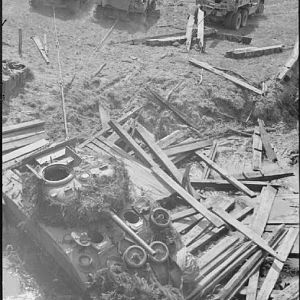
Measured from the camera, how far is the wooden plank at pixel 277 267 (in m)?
9.60

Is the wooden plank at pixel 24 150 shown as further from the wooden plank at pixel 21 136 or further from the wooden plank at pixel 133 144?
the wooden plank at pixel 133 144

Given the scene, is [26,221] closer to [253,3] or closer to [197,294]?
[197,294]

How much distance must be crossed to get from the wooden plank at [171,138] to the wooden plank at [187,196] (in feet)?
5.21

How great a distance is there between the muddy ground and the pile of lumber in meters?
0.64

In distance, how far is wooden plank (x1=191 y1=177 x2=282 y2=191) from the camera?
42.3ft

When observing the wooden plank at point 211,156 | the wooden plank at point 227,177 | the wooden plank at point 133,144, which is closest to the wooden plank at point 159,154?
the wooden plank at point 133,144

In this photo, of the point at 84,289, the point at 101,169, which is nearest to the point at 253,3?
the point at 101,169

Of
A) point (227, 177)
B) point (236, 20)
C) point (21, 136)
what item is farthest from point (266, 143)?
point (236, 20)

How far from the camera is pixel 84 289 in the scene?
29.3ft

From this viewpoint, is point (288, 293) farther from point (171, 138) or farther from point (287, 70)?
point (287, 70)

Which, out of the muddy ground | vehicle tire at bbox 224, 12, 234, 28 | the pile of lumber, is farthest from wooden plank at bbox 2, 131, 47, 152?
vehicle tire at bbox 224, 12, 234, 28

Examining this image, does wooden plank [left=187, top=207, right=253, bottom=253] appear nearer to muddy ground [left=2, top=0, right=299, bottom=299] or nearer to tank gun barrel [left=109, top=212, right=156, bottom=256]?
tank gun barrel [left=109, top=212, right=156, bottom=256]

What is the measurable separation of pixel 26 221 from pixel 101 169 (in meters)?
1.99

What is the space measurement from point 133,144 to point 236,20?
12.1m
